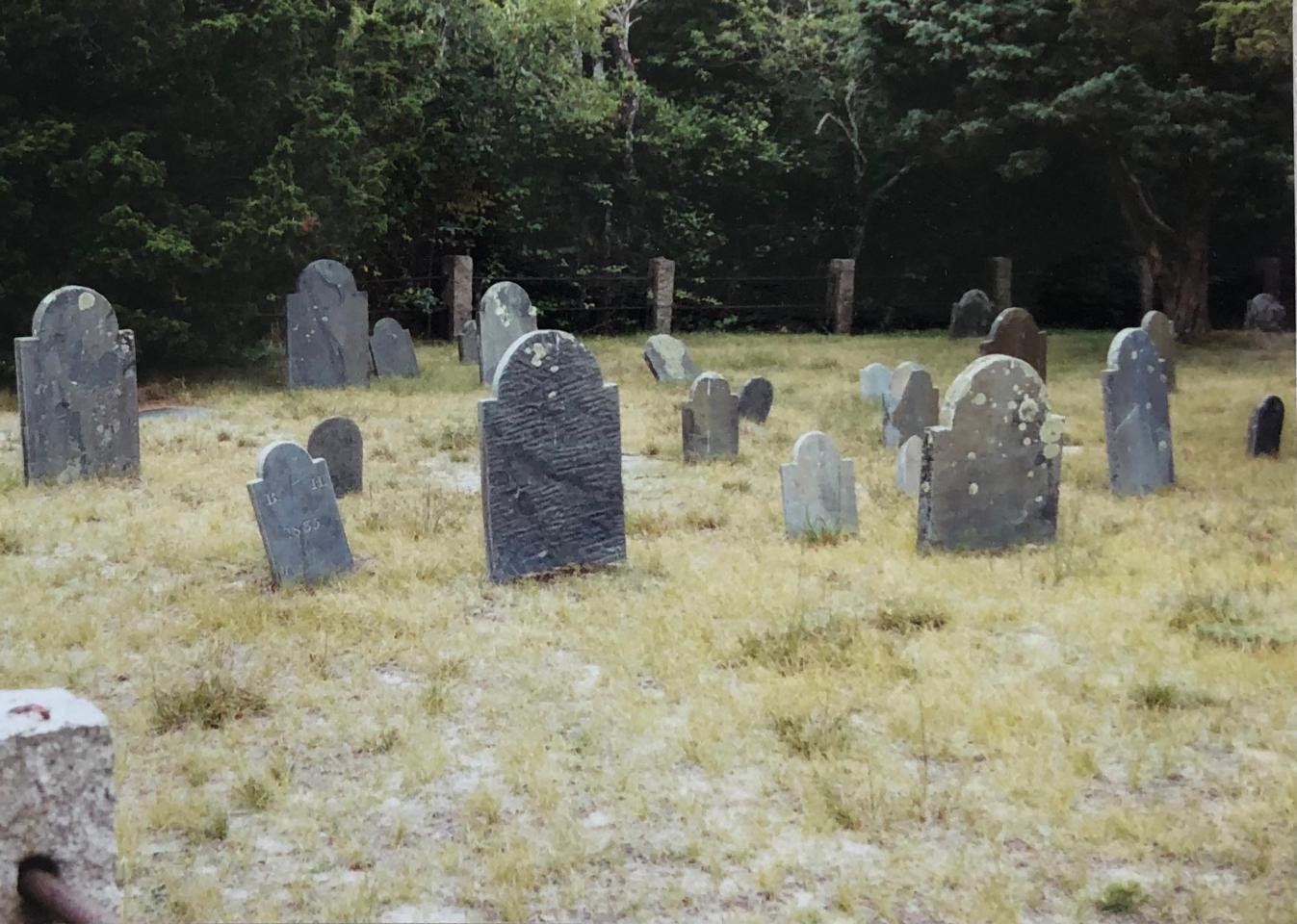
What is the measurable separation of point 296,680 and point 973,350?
15.1 meters

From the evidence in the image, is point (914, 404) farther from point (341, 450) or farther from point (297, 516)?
point (297, 516)

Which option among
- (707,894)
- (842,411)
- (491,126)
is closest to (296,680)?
(707,894)

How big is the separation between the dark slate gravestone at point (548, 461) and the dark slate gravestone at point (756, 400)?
16.9 ft

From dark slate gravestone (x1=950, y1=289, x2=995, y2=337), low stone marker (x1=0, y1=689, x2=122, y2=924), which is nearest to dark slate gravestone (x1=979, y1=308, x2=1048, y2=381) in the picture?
dark slate gravestone (x1=950, y1=289, x2=995, y2=337)

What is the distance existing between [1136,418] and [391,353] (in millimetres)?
8777

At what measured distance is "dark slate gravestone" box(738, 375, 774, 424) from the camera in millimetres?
11904

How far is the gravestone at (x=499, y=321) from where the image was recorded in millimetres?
14328

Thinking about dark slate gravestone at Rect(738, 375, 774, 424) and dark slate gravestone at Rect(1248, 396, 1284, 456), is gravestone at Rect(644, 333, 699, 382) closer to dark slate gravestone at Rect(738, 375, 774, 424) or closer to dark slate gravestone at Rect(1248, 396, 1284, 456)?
dark slate gravestone at Rect(738, 375, 774, 424)

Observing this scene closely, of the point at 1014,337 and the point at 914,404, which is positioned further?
the point at 1014,337

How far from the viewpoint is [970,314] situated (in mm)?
21234

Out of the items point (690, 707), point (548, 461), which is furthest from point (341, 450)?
point (690, 707)

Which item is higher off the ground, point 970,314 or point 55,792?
point 970,314

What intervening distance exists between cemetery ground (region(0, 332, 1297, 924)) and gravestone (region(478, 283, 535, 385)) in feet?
18.0

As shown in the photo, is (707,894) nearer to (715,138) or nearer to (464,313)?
(464,313)
